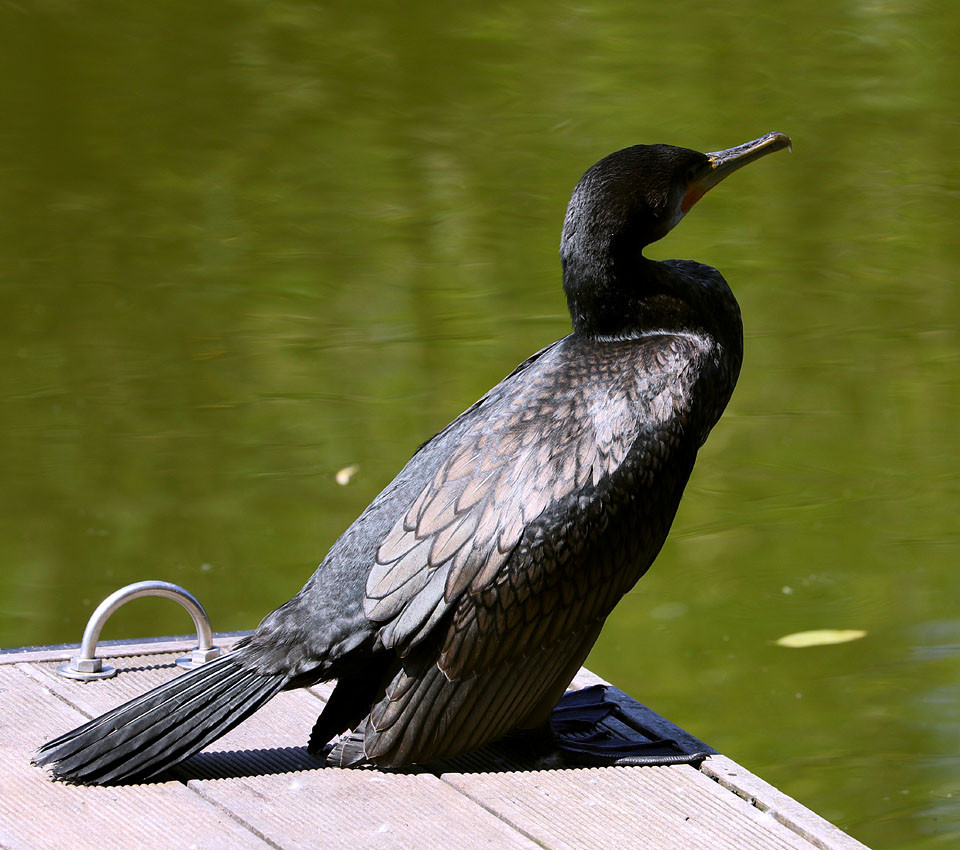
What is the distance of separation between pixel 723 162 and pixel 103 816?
5.65 feet

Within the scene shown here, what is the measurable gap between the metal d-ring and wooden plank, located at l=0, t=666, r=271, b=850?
43 centimetres

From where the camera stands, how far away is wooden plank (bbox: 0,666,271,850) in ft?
8.32

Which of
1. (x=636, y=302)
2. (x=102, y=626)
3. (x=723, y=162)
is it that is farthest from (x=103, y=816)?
(x=723, y=162)

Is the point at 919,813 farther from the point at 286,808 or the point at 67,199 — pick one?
the point at 67,199

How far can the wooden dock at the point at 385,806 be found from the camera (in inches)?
102

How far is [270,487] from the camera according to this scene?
5586mm

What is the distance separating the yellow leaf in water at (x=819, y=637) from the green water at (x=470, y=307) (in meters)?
0.05

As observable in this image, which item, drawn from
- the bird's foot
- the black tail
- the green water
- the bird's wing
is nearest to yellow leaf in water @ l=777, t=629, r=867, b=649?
the green water

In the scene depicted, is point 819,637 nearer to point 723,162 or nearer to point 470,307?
point 723,162

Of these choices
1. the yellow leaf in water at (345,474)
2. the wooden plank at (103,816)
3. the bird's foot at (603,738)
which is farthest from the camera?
the yellow leaf in water at (345,474)

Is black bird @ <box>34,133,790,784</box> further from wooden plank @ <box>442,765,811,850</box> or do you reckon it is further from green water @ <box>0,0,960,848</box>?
green water @ <box>0,0,960,848</box>

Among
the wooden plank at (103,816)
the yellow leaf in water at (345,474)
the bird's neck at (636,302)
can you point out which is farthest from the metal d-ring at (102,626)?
the yellow leaf in water at (345,474)

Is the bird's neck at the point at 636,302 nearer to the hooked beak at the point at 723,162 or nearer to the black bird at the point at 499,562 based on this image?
the black bird at the point at 499,562

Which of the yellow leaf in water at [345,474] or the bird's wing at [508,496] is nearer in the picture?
the bird's wing at [508,496]
